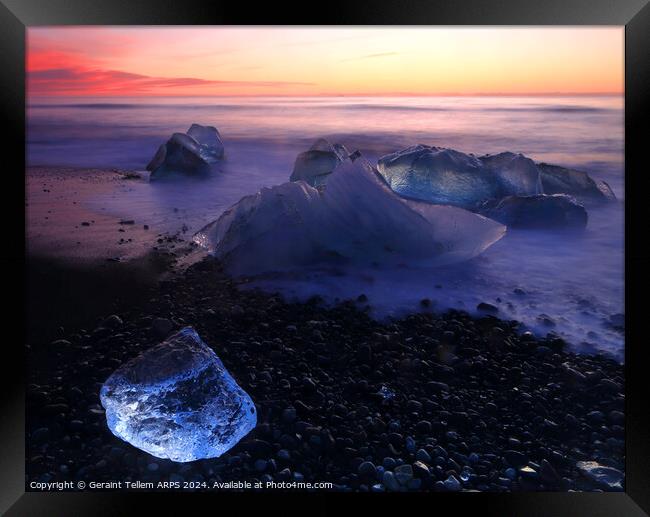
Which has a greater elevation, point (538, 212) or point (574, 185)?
point (574, 185)

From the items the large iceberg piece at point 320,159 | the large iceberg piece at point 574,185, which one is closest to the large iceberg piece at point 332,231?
the large iceberg piece at point 320,159

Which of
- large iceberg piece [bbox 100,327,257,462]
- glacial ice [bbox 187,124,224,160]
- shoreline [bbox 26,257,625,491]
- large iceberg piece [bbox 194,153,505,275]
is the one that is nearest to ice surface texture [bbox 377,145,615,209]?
large iceberg piece [bbox 194,153,505,275]

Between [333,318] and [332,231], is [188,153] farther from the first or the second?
[333,318]

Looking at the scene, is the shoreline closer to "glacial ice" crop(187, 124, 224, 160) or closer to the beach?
the beach

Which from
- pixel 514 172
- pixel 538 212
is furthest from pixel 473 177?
pixel 538 212

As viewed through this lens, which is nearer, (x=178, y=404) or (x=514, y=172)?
(x=178, y=404)

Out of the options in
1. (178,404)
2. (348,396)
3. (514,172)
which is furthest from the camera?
(514,172)

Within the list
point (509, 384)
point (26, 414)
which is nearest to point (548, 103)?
point (509, 384)
